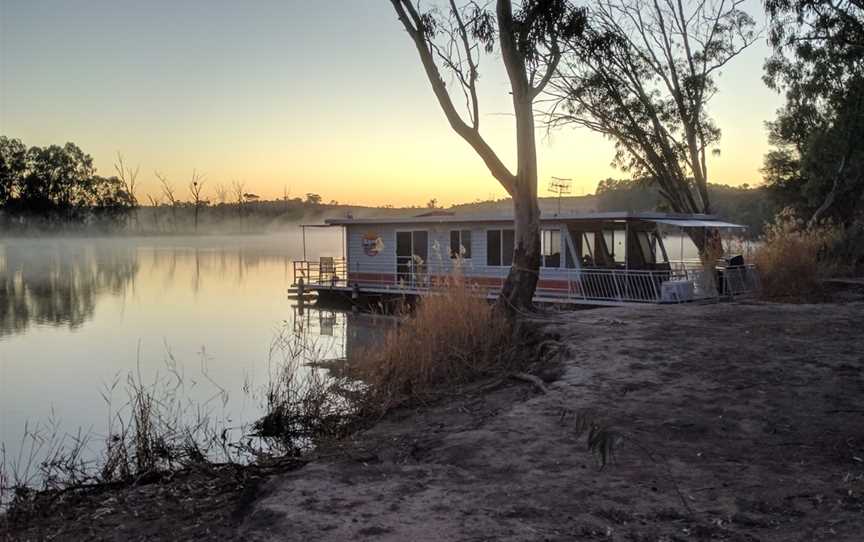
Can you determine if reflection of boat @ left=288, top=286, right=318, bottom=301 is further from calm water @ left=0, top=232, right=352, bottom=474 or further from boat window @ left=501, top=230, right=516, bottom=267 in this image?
boat window @ left=501, top=230, right=516, bottom=267

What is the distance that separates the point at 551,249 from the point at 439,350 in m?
12.0

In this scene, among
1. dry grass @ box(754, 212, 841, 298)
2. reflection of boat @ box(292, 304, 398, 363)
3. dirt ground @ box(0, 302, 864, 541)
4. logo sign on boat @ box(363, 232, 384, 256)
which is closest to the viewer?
dirt ground @ box(0, 302, 864, 541)

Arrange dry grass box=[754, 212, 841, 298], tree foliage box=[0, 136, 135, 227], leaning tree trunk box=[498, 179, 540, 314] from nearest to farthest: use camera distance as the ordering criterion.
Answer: leaning tree trunk box=[498, 179, 540, 314]
dry grass box=[754, 212, 841, 298]
tree foliage box=[0, 136, 135, 227]

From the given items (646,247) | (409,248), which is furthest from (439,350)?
(409,248)

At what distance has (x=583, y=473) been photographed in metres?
4.58

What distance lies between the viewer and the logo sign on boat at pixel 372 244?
2478 cm

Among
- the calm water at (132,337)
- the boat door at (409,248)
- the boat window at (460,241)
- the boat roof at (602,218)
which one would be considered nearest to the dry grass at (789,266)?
the boat roof at (602,218)

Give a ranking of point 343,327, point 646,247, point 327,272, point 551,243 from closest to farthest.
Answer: point 551,243 < point 646,247 < point 343,327 < point 327,272

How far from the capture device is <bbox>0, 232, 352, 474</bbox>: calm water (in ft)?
37.7

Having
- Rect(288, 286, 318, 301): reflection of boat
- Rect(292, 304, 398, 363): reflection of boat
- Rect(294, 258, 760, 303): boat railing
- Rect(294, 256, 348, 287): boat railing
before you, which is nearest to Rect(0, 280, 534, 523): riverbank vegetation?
Rect(294, 258, 760, 303): boat railing

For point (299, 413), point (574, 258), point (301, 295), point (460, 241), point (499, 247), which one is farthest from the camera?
point (301, 295)

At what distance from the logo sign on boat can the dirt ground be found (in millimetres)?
17383

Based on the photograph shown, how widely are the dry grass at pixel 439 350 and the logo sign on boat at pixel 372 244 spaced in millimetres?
15180

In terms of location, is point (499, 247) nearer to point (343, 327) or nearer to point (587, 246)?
point (587, 246)
